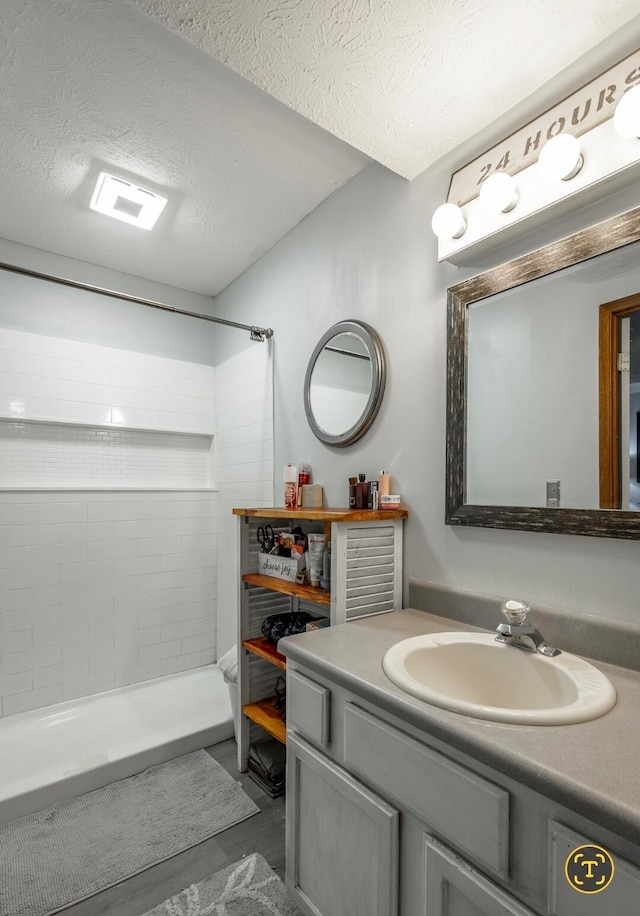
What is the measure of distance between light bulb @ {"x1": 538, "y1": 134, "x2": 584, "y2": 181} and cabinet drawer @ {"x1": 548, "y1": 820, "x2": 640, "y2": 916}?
1.39m

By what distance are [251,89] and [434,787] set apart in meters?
1.99

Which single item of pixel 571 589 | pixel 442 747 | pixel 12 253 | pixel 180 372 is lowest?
pixel 442 747

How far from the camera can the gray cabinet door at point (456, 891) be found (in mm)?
762

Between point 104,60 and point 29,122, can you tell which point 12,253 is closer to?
point 29,122

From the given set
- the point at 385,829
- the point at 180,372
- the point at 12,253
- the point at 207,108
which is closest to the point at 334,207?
the point at 207,108

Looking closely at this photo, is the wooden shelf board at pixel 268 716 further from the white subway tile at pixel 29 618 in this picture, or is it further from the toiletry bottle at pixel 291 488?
the white subway tile at pixel 29 618

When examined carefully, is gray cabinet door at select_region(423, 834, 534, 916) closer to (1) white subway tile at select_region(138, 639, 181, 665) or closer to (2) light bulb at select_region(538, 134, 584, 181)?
(2) light bulb at select_region(538, 134, 584, 181)

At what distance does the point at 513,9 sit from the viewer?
1.13 meters

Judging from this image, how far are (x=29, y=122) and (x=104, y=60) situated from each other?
0.43 metres

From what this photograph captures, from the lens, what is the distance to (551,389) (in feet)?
4.13

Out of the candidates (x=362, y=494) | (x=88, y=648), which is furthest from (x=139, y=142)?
(x=88, y=648)

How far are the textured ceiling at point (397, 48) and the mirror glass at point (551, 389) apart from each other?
1.61 ft

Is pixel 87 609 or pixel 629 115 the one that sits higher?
pixel 629 115

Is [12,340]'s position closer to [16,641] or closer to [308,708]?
[16,641]
